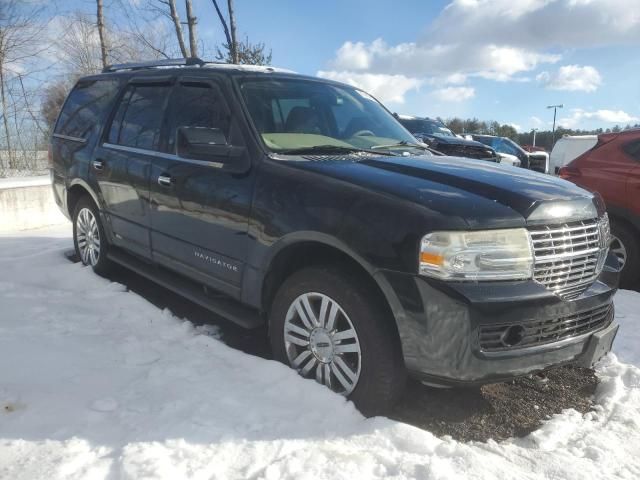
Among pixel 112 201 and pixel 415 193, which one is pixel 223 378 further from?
pixel 112 201

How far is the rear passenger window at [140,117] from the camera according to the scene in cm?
405

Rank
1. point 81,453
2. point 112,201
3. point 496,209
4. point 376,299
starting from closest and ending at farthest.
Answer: point 81,453, point 496,209, point 376,299, point 112,201

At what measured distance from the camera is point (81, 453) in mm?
2297

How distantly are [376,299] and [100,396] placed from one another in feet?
5.08

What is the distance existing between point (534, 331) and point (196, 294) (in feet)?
7.35

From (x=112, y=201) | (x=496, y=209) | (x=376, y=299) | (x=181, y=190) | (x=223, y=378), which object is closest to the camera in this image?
(x=496, y=209)

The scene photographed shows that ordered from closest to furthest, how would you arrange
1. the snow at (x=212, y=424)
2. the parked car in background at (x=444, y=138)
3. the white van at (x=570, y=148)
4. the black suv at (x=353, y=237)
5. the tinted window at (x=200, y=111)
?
the snow at (x=212, y=424) → the black suv at (x=353, y=237) → the tinted window at (x=200, y=111) → the parked car in background at (x=444, y=138) → the white van at (x=570, y=148)

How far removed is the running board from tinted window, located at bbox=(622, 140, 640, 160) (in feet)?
14.9

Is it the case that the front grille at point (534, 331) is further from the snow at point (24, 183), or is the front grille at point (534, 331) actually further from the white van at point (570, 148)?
the white van at point (570, 148)

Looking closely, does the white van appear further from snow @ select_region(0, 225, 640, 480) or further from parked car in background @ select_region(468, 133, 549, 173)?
snow @ select_region(0, 225, 640, 480)

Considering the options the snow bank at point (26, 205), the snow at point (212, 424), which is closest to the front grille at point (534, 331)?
the snow at point (212, 424)

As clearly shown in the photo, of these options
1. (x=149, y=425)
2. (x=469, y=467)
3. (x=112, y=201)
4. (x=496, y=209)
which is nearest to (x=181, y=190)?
(x=112, y=201)

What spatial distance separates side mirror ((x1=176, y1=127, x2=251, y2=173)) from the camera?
10.4 ft

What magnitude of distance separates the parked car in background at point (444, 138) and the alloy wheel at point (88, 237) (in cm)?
664
